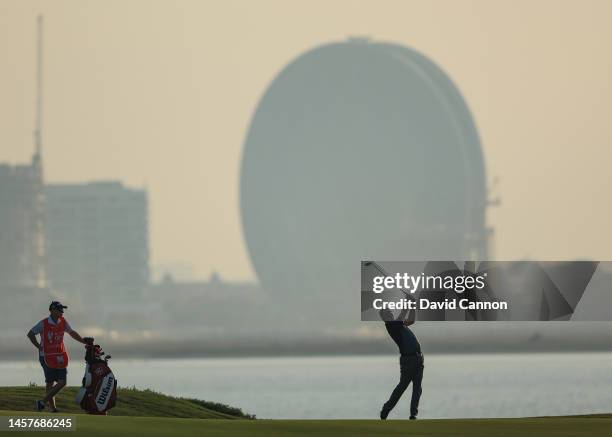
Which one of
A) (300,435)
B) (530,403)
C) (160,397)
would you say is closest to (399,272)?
(160,397)

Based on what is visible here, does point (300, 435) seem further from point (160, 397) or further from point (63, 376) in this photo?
point (160, 397)

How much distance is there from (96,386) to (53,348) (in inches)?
55.9

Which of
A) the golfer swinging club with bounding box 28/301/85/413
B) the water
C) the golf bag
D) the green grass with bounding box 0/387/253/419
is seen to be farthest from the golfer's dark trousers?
the water

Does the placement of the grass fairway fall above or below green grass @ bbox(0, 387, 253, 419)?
below

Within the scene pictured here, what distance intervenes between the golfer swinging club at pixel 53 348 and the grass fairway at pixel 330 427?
333cm

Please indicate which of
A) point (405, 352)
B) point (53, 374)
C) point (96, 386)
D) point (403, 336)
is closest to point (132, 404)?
point (53, 374)

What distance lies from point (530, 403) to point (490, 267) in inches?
2244

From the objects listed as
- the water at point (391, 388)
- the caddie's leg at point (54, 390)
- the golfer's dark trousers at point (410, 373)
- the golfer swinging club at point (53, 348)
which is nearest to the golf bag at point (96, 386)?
the golfer swinging club at point (53, 348)

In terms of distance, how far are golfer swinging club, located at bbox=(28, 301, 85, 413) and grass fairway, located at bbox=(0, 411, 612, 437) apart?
10.9 ft

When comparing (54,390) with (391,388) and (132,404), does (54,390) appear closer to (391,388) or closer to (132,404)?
(132,404)

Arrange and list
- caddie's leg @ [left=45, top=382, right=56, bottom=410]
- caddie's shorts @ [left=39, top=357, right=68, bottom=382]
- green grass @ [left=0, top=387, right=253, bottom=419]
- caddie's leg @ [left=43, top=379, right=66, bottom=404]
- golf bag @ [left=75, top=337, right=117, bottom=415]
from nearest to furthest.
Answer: golf bag @ [left=75, top=337, right=117, bottom=415]
caddie's leg @ [left=43, top=379, right=66, bottom=404]
caddie's shorts @ [left=39, top=357, right=68, bottom=382]
caddie's leg @ [left=45, top=382, right=56, bottom=410]
green grass @ [left=0, top=387, right=253, bottom=419]

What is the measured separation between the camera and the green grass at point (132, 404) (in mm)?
49491

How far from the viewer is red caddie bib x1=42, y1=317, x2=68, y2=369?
147 feet

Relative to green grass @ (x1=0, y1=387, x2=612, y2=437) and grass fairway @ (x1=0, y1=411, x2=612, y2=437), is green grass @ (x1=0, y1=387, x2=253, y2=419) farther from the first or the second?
grass fairway @ (x1=0, y1=411, x2=612, y2=437)
